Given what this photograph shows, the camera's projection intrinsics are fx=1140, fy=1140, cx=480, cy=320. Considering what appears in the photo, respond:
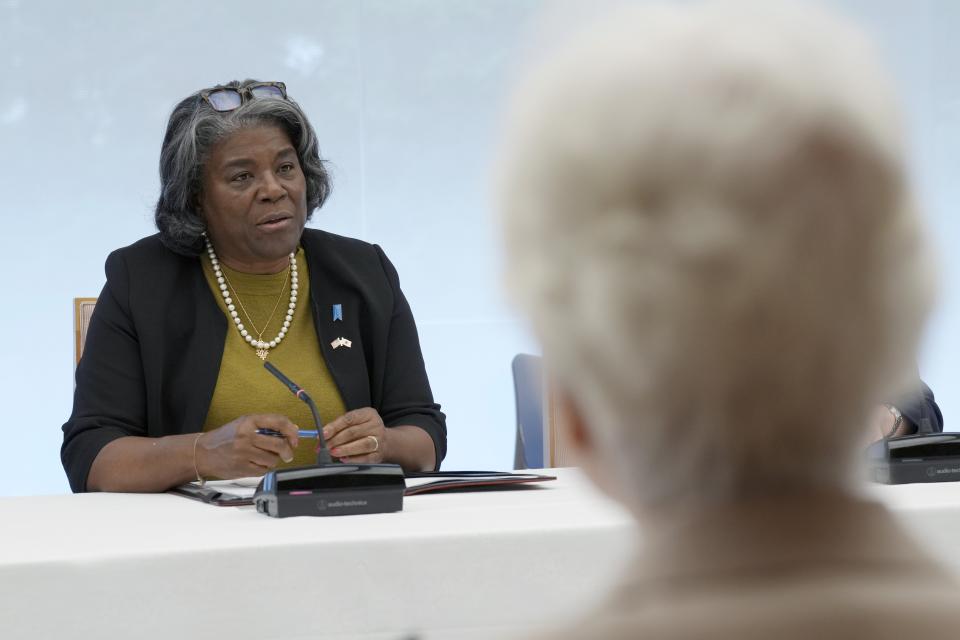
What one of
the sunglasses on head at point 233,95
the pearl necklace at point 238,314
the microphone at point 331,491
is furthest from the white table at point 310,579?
the sunglasses on head at point 233,95

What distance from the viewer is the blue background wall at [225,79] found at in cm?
439

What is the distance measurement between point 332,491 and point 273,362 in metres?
0.84

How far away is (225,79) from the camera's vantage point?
177 inches

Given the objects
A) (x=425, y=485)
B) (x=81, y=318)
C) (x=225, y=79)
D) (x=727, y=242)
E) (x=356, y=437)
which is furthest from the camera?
(x=225, y=79)

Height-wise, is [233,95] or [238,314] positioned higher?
[233,95]

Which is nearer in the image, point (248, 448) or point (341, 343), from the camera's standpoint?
point (248, 448)

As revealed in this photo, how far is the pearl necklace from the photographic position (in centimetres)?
222

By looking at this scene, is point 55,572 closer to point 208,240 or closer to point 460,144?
point 208,240

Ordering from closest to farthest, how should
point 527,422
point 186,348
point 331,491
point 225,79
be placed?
1. point 331,491
2. point 186,348
3. point 527,422
4. point 225,79

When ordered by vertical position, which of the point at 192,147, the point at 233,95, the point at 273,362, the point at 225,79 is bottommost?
the point at 273,362

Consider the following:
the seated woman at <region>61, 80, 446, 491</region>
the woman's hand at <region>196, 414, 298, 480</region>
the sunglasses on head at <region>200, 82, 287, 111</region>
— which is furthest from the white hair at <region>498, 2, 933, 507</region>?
the sunglasses on head at <region>200, 82, 287, 111</region>

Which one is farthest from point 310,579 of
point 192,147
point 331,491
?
point 192,147

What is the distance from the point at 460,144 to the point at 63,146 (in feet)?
5.14

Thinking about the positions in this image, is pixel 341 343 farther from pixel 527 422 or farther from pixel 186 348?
pixel 527 422
